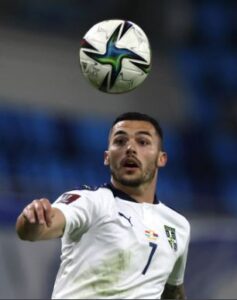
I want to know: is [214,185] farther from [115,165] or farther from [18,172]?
[115,165]

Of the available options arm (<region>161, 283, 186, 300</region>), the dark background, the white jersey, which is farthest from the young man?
the dark background

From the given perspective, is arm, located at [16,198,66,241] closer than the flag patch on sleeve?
Yes

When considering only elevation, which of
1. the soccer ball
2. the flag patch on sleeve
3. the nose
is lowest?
the flag patch on sleeve

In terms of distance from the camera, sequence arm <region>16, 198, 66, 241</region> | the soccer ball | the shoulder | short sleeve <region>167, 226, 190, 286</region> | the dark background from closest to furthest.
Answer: arm <region>16, 198, 66, 241</region>
the shoulder
short sleeve <region>167, 226, 190, 286</region>
the soccer ball
the dark background

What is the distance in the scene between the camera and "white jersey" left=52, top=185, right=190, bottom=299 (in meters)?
3.01

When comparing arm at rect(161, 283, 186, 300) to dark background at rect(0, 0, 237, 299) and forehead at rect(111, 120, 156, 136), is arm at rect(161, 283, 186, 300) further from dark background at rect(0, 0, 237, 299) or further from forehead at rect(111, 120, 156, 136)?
dark background at rect(0, 0, 237, 299)

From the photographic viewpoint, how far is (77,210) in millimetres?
2904

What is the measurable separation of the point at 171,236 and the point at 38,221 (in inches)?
36.5

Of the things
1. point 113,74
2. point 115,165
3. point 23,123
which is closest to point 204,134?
point 23,123

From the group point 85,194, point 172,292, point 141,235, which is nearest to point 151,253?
point 141,235

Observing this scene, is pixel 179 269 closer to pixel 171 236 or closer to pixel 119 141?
pixel 171 236

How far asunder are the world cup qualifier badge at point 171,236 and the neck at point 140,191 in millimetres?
129

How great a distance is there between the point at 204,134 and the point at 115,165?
5570 millimetres

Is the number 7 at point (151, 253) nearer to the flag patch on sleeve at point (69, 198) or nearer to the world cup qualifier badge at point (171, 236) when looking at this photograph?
the world cup qualifier badge at point (171, 236)
